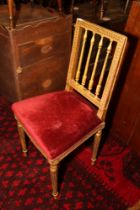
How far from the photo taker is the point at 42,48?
1457mm

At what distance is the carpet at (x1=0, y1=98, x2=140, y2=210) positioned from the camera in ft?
4.16

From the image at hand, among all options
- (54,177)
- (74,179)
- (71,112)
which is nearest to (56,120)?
(71,112)

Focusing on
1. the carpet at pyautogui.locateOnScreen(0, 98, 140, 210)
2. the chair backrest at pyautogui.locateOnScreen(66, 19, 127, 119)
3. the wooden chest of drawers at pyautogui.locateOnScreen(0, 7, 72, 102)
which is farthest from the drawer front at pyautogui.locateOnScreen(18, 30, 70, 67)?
the carpet at pyautogui.locateOnScreen(0, 98, 140, 210)

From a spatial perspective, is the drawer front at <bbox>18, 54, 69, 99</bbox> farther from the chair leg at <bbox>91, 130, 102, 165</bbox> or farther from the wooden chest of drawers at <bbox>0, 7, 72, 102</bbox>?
the chair leg at <bbox>91, 130, 102, 165</bbox>

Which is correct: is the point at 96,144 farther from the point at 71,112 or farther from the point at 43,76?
the point at 43,76

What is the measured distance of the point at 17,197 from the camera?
128 centimetres

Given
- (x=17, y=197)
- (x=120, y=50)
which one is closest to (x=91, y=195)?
(x=17, y=197)

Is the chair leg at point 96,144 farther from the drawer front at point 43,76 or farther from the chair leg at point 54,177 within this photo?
the drawer front at point 43,76

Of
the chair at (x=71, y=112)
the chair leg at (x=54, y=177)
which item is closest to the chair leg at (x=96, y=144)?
the chair at (x=71, y=112)

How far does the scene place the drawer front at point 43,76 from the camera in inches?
58.7

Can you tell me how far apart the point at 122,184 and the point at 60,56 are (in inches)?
44.7

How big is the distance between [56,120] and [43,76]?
0.62 meters

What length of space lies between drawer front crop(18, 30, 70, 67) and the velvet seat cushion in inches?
13.6

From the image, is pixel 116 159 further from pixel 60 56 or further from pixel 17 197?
pixel 60 56
